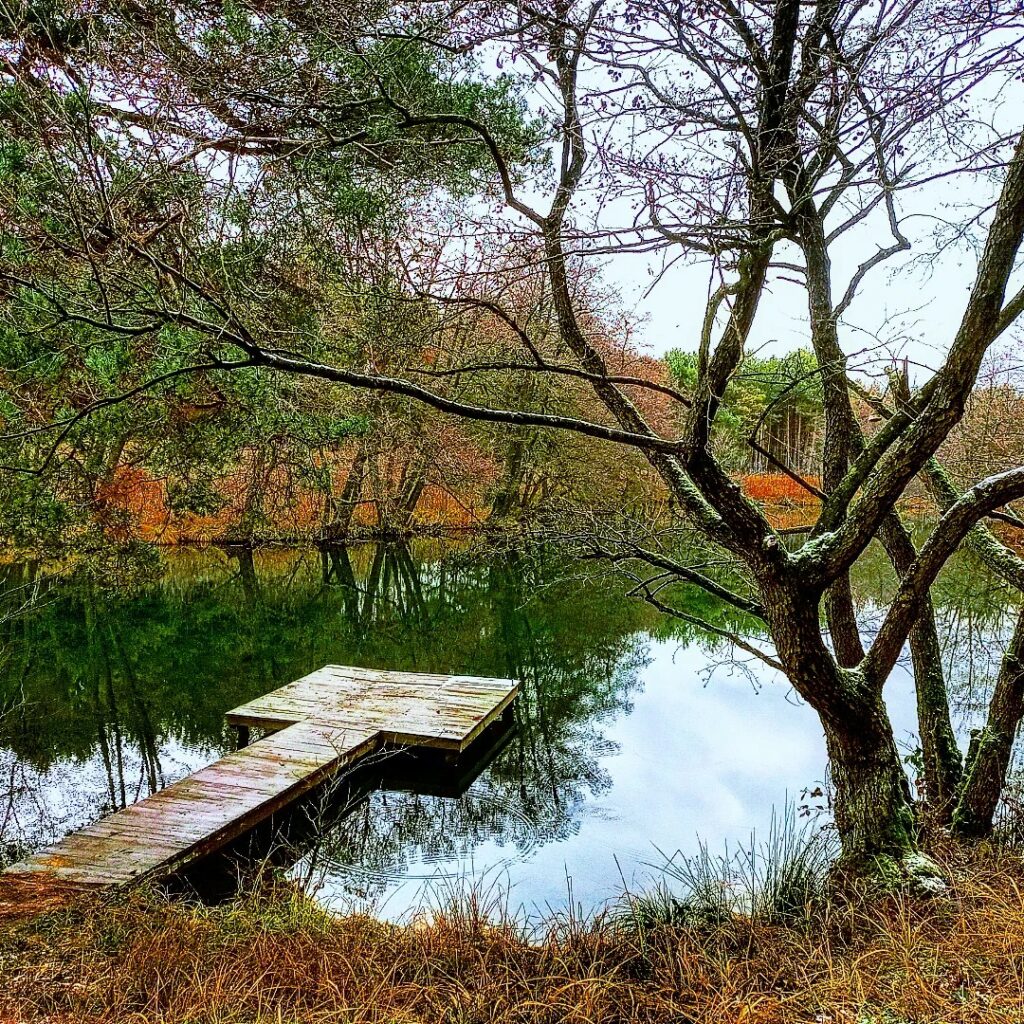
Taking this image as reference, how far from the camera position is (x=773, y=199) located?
337cm

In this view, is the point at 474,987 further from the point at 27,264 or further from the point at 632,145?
the point at 27,264

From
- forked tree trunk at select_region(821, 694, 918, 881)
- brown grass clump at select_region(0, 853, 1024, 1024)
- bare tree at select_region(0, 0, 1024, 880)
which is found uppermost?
bare tree at select_region(0, 0, 1024, 880)

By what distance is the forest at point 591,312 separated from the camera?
284cm

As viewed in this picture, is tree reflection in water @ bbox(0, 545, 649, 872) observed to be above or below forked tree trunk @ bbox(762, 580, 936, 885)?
below

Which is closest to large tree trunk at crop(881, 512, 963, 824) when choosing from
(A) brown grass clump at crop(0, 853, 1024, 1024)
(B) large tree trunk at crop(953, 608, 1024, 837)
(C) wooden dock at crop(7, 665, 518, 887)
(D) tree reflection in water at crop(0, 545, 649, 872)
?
(B) large tree trunk at crop(953, 608, 1024, 837)

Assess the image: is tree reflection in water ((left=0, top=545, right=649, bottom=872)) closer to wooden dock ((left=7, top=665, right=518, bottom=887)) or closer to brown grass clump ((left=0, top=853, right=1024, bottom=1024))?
wooden dock ((left=7, top=665, right=518, bottom=887))

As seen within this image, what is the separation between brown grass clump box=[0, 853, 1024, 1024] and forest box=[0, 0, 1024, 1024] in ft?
0.12

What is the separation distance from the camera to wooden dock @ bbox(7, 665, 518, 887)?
420 centimetres

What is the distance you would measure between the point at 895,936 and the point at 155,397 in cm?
513

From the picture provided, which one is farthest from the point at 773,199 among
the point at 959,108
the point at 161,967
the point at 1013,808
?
the point at 161,967

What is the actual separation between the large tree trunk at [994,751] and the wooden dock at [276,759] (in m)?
3.73

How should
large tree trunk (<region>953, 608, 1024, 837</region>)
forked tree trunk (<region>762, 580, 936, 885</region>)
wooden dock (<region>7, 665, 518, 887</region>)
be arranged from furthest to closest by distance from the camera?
wooden dock (<region>7, 665, 518, 887</region>) → large tree trunk (<region>953, 608, 1024, 837</region>) → forked tree trunk (<region>762, 580, 936, 885</region>)

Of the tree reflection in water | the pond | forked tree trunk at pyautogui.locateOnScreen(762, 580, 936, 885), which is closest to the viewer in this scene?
forked tree trunk at pyautogui.locateOnScreen(762, 580, 936, 885)

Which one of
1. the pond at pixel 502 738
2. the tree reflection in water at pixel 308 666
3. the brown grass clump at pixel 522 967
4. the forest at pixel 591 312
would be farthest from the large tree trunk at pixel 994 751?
the tree reflection in water at pixel 308 666
